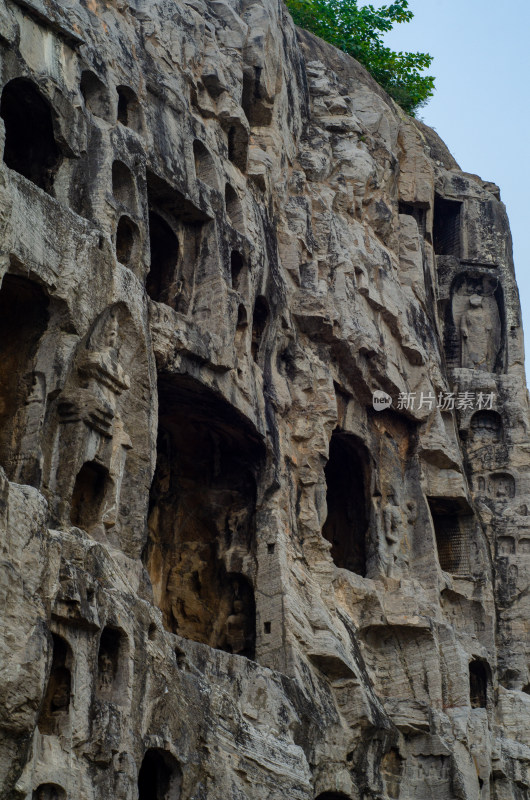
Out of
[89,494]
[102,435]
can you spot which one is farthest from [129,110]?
[89,494]

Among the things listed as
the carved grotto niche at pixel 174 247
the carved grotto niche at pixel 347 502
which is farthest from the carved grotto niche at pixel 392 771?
the carved grotto niche at pixel 174 247

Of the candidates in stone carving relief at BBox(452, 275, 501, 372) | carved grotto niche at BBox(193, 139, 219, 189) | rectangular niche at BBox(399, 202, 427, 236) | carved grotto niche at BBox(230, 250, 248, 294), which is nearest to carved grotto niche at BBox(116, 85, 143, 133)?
carved grotto niche at BBox(193, 139, 219, 189)

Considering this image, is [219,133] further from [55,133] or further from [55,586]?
[55,586]

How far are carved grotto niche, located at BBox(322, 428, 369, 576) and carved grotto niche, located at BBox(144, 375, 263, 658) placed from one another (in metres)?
3.30

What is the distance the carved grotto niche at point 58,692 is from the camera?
43.4 ft

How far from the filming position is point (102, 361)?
54.4ft

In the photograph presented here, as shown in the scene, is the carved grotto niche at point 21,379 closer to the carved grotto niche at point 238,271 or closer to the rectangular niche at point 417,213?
the carved grotto niche at point 238,271

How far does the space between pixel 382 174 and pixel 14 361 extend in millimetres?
13177

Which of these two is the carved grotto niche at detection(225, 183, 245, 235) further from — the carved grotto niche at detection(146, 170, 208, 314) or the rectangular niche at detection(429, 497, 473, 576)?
the rectangular niche at detection(429, 497, 473, 576)

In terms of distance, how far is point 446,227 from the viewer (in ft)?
101

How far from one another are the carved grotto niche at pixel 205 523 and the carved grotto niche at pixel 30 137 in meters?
4.36

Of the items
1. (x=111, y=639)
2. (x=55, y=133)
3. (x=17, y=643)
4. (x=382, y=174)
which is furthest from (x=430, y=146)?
(x=17, y=643)

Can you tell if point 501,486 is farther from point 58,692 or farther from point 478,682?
point 58,692

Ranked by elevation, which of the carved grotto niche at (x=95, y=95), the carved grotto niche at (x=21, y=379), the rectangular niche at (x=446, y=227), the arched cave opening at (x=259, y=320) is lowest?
the carved grotto niche at (x=21, y=379)
